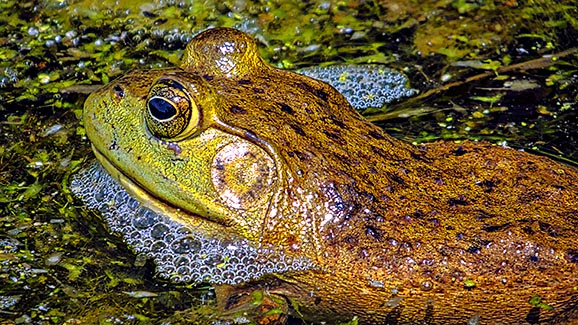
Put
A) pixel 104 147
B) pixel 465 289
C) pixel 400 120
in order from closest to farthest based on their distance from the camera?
1. pixel 465 289
2. pixel 104 147
3. pixel 400 120

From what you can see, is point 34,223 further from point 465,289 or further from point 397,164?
point 465,289

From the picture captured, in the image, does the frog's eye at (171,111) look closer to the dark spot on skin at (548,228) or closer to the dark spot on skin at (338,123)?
the dark spot on skin at (338,123)

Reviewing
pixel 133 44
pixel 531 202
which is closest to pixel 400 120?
pixel 531 202

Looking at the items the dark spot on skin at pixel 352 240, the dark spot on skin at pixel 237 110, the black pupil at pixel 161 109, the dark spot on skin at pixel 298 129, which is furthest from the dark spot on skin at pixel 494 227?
the black pupil at pixel 161 109

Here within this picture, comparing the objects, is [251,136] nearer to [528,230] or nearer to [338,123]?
[338,123]

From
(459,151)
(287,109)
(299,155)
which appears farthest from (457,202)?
(287,109)

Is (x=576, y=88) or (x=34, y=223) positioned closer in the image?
→ (x=34, y=223)
